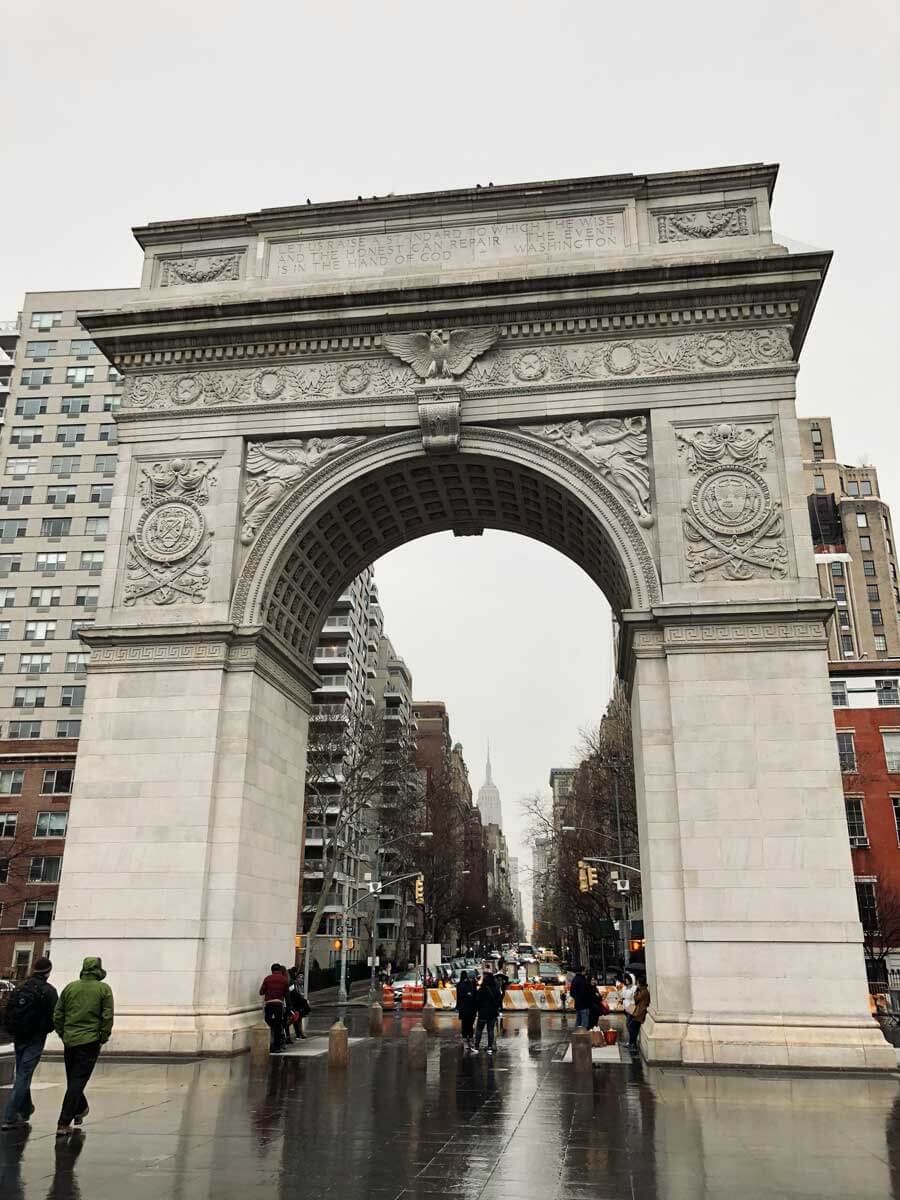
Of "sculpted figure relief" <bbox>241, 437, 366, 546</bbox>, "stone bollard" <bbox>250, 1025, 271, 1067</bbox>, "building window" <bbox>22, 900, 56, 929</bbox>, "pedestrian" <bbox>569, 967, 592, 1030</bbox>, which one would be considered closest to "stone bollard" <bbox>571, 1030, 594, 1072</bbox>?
"pedestrian" <bbox>569, 967, 592, 1030</bbox>

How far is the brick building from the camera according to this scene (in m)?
59.2

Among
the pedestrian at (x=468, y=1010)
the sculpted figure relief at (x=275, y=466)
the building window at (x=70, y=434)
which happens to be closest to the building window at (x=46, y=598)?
the building window at (x=70, y=434)

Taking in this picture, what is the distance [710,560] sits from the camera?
2200 centimetres

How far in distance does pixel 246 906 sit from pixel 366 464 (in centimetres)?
1113

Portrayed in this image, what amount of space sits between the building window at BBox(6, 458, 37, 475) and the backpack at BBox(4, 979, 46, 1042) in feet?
219

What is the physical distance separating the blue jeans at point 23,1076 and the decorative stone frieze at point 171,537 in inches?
492

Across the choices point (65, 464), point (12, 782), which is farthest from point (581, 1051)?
point (65, 464)

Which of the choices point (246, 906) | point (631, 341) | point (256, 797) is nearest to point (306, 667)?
point (256, 797)

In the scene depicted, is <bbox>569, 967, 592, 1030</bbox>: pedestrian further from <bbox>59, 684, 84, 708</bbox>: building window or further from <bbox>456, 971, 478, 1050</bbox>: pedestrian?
<bbox>59, 684, 84, 708</bbox>: building window

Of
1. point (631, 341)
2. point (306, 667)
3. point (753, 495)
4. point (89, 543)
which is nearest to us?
point (753, 495)

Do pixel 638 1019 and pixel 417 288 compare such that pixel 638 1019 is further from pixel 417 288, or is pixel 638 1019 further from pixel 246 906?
pixel 417 288

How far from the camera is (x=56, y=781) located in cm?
6253

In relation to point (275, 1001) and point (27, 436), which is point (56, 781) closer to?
point (27, 436)

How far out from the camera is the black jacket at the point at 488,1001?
834 inches
